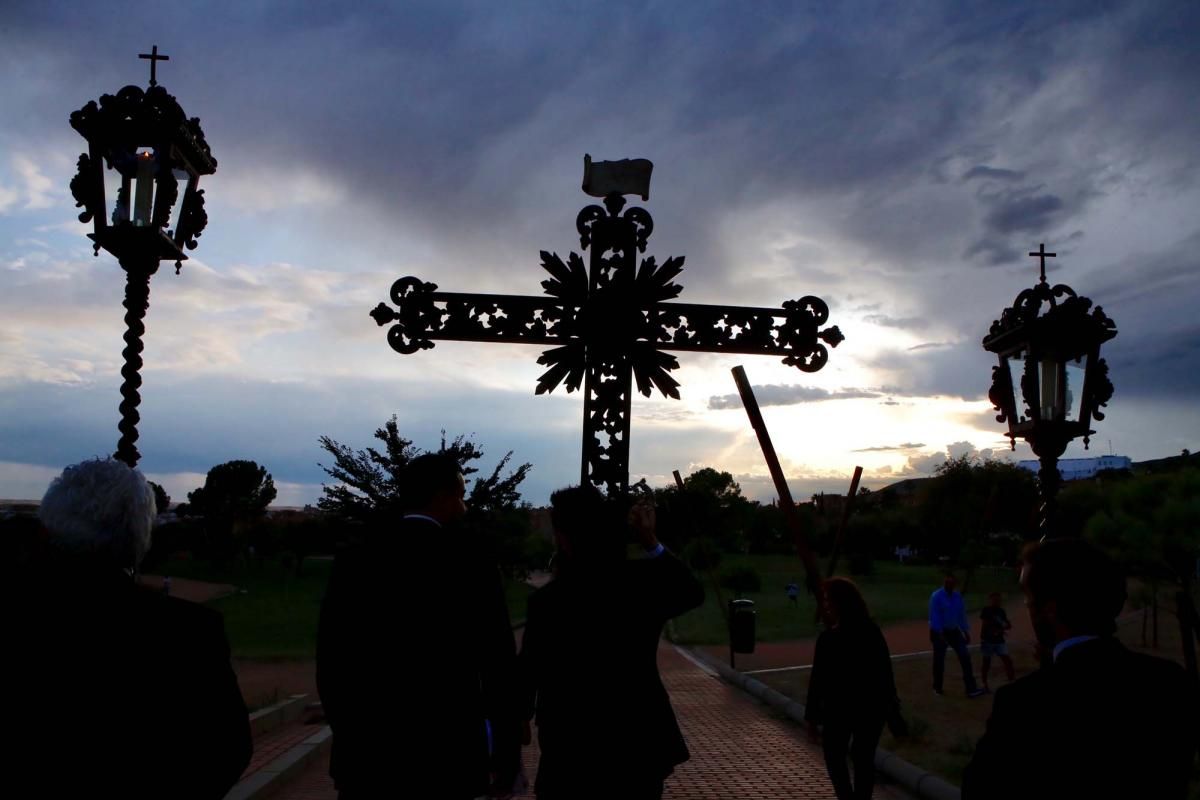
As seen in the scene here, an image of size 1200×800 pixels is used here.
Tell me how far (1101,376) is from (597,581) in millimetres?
4412

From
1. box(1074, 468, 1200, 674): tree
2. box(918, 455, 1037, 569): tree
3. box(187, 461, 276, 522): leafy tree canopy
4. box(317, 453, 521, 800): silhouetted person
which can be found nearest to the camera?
box(317, 453, 521, 800): silhouetted person

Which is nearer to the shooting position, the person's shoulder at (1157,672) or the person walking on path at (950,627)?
the person's shoulder at (1157,672)

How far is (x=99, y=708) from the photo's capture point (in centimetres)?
224

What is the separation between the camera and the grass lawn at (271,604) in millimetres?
24984

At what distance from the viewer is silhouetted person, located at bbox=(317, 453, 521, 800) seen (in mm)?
3449

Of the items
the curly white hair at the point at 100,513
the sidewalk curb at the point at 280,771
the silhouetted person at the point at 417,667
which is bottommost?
the sidewalk curb at the point at 280,771

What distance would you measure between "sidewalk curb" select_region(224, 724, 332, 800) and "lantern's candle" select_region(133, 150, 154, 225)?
4641mm

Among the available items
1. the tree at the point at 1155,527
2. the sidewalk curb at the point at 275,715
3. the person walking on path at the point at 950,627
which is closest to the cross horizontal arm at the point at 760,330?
the sidewalk curb at the point at 275,715

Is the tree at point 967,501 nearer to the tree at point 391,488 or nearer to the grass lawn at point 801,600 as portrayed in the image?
the grass lawn at point 801,600

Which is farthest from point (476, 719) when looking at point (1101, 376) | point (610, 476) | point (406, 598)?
point (1101, 376)

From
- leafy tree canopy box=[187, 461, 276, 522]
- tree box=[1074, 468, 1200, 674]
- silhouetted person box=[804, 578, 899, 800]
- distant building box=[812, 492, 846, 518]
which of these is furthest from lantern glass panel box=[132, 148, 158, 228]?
leafy tree canopy box=[187, 461, 276, 522]

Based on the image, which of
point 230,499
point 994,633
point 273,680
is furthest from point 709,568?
point 230,499

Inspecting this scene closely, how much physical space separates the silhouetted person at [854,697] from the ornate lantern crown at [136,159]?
493cm

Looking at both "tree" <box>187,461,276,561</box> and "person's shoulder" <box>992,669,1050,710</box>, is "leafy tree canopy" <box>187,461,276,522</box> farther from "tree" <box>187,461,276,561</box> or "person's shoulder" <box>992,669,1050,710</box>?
"person's shoulder" <box>992,669,1050,710</box>
